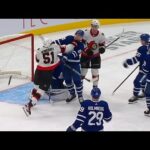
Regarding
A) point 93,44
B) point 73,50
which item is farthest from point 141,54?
point 73,50

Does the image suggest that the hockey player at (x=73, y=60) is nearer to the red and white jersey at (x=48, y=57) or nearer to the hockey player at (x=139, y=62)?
the red and white jersey at (x=48, y=57)

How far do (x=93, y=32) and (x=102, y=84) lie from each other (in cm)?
94

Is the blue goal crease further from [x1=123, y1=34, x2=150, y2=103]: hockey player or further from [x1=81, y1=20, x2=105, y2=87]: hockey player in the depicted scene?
[x1=123, y1=34, x2=150, y2=103]: hockey player

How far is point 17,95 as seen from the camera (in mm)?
5355

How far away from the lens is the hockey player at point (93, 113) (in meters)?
3.61

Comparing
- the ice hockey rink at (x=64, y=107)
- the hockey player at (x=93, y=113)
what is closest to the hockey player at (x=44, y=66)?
the ice hockey rink at (x=64, y=107)

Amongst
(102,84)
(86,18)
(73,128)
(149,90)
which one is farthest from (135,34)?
(73,128)

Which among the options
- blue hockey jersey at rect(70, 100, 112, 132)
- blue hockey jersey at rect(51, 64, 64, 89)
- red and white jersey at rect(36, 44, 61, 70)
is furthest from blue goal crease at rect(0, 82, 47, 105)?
blue hockey jersey at rect(70, 100, 112, 132)

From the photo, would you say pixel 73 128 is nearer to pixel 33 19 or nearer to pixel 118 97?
pixel 118 97

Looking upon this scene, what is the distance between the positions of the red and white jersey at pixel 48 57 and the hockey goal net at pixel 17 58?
94 cm

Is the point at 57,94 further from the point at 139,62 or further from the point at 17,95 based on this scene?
the point at 139,62

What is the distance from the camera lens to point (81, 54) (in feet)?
17.3

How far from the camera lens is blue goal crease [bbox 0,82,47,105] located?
520 cm

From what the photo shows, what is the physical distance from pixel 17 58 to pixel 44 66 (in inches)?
74.8
